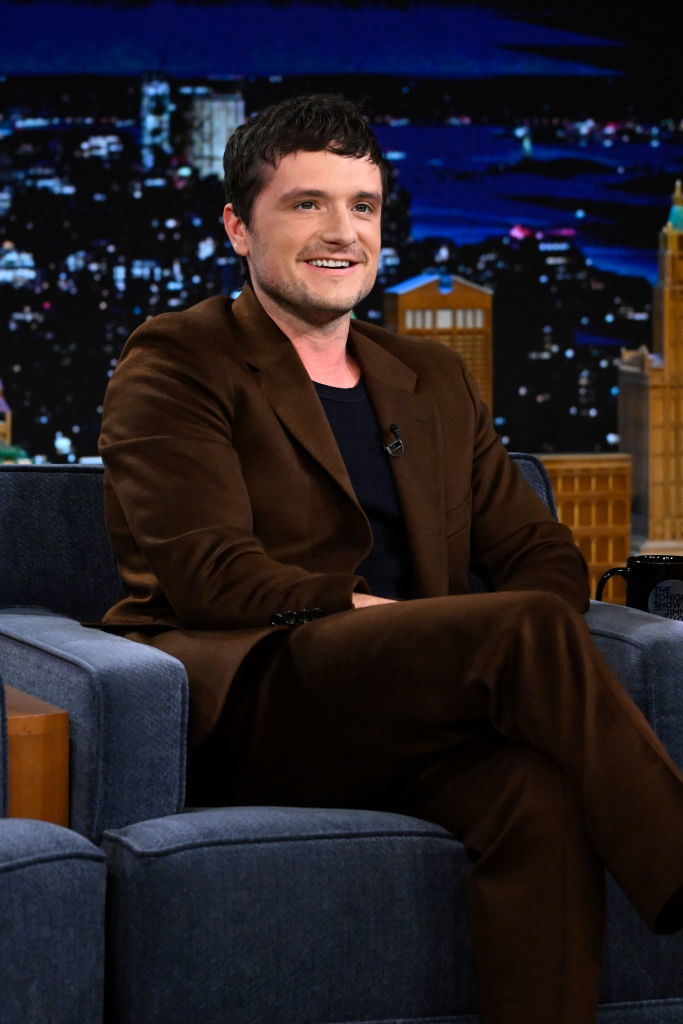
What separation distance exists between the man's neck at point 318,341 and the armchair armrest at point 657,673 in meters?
0.59

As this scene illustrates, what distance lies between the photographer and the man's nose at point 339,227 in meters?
2.18

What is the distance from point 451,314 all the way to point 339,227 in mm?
2421

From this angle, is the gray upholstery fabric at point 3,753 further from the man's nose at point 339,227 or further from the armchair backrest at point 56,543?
the man's nose at point 339,227

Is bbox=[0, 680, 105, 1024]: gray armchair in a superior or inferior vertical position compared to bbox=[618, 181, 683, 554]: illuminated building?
inferior

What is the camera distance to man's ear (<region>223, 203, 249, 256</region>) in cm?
228

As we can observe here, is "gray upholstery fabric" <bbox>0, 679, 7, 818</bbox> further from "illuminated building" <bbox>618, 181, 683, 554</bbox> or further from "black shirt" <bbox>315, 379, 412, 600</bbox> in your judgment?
"illuminated building" <bbox>618, 181, 683, 554</bbox>

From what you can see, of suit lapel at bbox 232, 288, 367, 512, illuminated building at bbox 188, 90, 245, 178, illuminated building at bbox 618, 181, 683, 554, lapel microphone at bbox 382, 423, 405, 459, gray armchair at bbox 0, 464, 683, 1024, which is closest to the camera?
gray armchair at bbox 0, 464, 683, 1024

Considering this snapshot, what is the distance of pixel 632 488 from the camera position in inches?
193

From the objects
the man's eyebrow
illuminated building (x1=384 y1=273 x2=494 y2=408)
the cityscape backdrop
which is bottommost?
the man's eyebrow

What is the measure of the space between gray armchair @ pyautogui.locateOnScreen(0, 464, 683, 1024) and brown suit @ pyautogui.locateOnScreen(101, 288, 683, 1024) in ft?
0.28

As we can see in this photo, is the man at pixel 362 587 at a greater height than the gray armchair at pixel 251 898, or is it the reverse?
the man at pixel 362 587

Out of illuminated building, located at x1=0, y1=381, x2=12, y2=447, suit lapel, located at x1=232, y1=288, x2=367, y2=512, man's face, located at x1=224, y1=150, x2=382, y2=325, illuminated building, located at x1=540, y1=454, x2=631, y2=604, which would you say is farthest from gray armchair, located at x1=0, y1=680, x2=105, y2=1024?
illuminated building, located at x1=540, y1=454, x2=631, y2=604

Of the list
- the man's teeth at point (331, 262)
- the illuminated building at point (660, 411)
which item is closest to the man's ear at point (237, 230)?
the man's teeth at point (331, 262)

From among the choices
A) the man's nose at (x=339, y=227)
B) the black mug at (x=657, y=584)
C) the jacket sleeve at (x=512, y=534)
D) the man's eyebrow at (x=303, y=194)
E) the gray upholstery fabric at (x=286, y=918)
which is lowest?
the gray upholstery fabric at (x=286, y=918)
